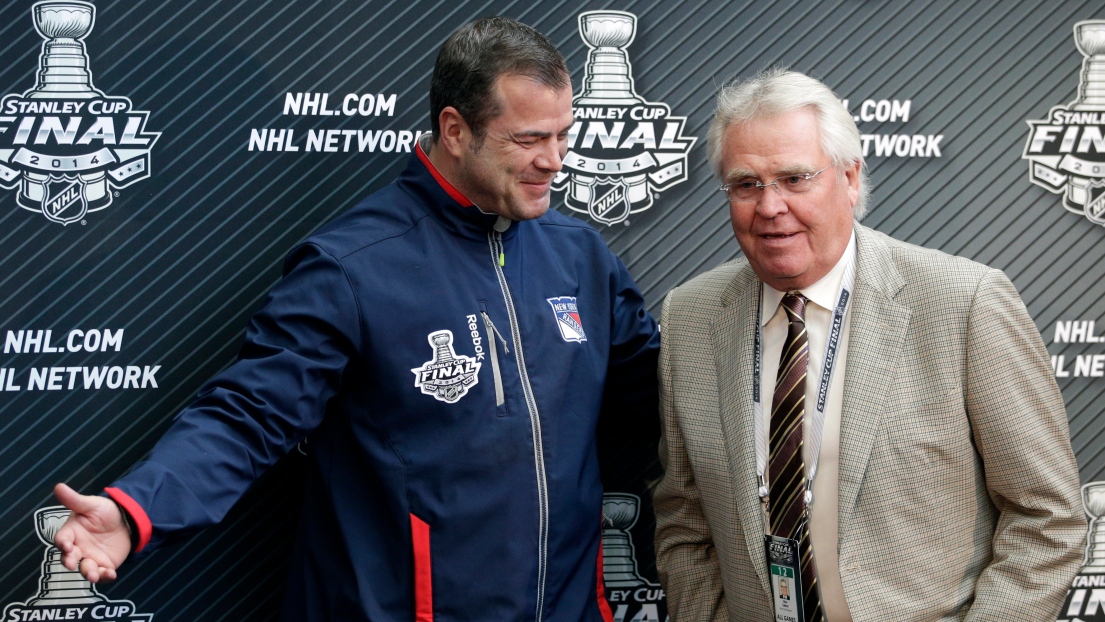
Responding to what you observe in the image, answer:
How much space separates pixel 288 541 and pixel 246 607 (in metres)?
0.21

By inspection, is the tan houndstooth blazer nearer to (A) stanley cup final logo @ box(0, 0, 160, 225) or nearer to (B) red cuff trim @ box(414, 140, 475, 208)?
(B) red cuff trim @ box(414, 140, 475, 208)

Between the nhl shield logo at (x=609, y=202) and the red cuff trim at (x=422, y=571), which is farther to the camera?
the nhl shield logo at (x=609, y=202)

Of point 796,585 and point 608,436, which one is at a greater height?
point 608,436

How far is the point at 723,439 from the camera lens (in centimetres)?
208

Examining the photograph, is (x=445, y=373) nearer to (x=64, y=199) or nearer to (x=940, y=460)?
(x=940, y=460)

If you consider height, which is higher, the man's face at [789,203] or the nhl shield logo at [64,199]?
the nhl shield logo at [64,199]

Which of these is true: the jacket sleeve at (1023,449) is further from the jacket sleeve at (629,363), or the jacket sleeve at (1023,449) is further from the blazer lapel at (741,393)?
the jacket sleeve at (629,363)

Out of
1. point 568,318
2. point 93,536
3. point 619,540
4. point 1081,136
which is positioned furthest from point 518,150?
point 1081,136

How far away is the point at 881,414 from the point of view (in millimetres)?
1909

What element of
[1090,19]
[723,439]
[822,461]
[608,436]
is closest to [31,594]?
[608,436]

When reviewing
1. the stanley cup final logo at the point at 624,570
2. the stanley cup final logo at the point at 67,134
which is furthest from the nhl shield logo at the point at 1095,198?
the stanley cup final logo at the point at 67,134

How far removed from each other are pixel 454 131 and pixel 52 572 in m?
1.56

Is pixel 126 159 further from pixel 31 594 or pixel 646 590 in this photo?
pixel 646 590

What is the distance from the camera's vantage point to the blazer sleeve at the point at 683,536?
221 cm
